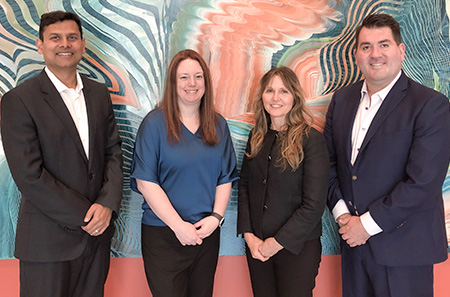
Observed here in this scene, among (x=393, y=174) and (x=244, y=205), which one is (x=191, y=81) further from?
(x=393, y=174)

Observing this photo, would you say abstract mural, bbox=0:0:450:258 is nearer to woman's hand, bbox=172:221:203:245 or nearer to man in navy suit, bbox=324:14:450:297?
man in navy suit, bbox=324:14:450:297

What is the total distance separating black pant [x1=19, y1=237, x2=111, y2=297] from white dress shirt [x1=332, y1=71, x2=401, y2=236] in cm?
138

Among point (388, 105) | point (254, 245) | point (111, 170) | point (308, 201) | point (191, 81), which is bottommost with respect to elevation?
point (254, 245)

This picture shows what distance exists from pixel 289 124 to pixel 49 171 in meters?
1.32

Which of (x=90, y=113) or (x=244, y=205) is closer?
(x=90, y=113)

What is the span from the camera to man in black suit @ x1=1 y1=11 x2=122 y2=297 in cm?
A: 189

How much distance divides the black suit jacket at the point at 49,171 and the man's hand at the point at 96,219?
0.03 meters

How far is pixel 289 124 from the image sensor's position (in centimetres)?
221

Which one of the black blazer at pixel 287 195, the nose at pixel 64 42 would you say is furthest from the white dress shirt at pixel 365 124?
the nose at pixel 64 42

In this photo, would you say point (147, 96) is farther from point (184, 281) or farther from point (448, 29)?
point (448, 29)

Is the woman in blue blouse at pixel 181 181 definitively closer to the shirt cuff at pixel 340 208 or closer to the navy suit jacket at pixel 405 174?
the shirt cuff at pixel 340 208

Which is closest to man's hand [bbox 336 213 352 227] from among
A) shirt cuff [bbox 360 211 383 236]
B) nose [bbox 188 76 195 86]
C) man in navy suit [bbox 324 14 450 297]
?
man in navy suit [bbox 324 14 450 297]

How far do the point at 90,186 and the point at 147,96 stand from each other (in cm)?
80

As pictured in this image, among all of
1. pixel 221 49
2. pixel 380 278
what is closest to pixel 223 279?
pixel 380 278
